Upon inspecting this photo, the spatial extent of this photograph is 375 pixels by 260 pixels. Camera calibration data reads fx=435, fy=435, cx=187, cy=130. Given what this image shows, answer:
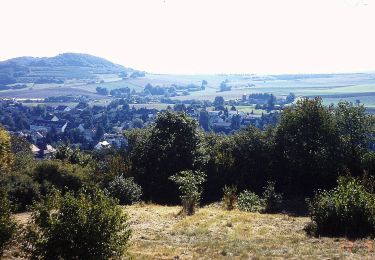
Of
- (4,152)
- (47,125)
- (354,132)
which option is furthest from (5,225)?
(47,125)

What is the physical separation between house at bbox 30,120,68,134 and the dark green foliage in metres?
112

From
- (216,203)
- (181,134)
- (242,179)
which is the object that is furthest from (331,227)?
(181,134)

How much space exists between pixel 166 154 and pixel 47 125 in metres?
119

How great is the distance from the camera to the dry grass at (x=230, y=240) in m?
12.6

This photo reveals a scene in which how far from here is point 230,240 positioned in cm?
1470

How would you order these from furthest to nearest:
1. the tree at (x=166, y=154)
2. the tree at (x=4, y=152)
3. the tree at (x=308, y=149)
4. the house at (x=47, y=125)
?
1. the house at (x=47, y=125)
2. the tree at (x=166, y=154)
3. the tree at (x=308, y=149)
4. the tree at (x=4, y=152)

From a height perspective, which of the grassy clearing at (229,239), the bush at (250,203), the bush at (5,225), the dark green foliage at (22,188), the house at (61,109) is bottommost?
the house at (61,109)

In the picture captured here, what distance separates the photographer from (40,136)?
391ft

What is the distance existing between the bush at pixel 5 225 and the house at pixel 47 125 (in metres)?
125

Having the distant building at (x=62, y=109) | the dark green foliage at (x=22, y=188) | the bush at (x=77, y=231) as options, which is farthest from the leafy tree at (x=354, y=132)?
the distant building at (x=62, y=109)

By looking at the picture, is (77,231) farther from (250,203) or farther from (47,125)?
(47,125)

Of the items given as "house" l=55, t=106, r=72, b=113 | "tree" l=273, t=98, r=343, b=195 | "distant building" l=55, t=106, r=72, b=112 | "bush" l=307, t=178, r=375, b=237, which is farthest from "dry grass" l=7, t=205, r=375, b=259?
"distant building" l=55, t=106, r=72, b=112

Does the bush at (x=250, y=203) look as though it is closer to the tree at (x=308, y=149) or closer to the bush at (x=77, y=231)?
the tree at (x=308, y=149)

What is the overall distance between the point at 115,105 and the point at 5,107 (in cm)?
4404
